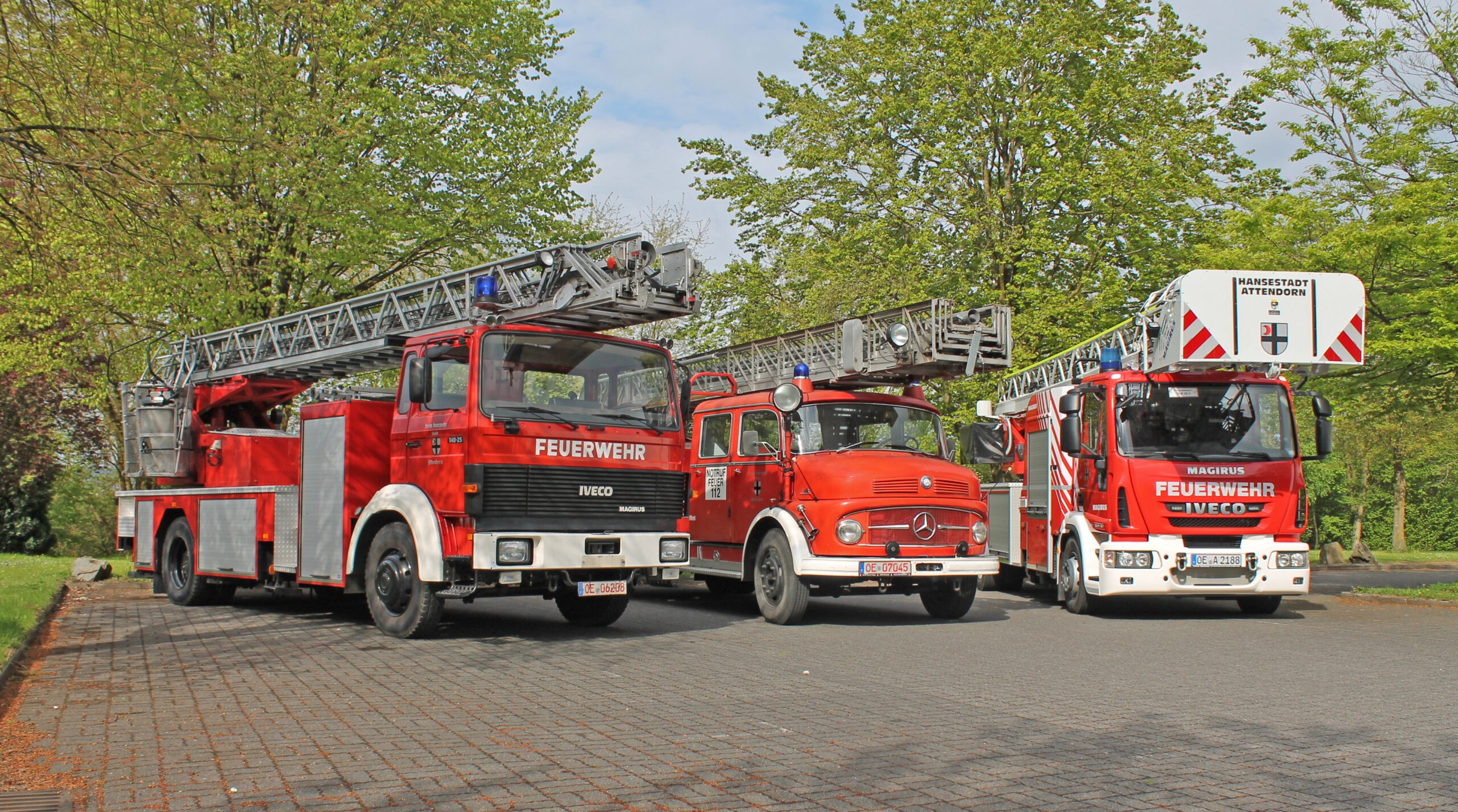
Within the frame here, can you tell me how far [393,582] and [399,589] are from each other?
0.10 metres

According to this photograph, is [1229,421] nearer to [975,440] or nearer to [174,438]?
[975,440]

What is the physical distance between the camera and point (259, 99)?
582 inches

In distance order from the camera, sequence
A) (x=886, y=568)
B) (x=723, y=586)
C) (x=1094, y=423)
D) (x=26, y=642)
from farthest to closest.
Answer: (x=723, y=586)
(x=1094, y=423)
(x=886, y=568)
(x=26, y=642)

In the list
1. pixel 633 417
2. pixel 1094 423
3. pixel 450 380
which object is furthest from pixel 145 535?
pixel 1094 423

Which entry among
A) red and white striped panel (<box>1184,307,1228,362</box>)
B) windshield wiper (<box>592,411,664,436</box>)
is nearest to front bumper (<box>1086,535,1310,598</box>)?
red and white striped panel (<box>1184,307,1228,362</box>)

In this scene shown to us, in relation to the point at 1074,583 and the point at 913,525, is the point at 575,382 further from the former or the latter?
the point at 1074,583

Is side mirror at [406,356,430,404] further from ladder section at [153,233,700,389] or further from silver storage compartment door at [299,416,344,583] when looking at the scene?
silver storage compartment door at [299,416,344,583]

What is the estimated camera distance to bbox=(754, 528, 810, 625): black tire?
1222cm

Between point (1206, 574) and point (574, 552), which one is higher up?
point (574, 552)

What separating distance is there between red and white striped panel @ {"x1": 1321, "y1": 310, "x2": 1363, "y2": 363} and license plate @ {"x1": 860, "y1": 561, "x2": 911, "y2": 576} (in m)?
5.27

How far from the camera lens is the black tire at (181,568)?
1462 cm

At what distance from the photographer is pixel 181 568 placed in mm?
15172

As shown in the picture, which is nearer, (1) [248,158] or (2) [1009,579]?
(1) [248,158]

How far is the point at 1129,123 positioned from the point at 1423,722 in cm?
2030
